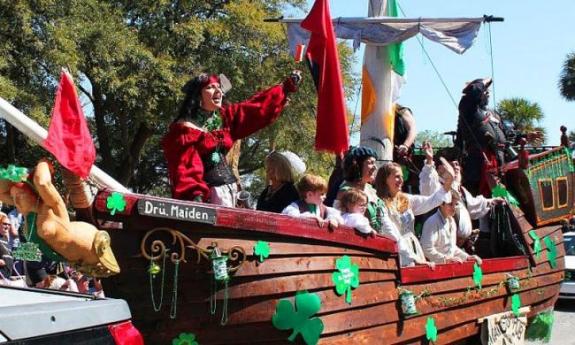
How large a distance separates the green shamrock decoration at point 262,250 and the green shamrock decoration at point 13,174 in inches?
51.2

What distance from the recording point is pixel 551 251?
878cm

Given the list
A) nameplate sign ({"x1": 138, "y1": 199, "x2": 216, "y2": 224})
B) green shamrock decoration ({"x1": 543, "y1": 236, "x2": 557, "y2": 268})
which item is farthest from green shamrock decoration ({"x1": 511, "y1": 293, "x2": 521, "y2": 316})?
nameplate sign ({"x1": 138, "y1": 199, "x2": 216, "y2": 224})

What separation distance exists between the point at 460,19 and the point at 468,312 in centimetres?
498

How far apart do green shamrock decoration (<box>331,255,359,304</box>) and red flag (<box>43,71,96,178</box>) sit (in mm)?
1616

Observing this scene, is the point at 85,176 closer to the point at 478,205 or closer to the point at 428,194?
the point at 428,194

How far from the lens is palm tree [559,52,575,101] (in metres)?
38.3

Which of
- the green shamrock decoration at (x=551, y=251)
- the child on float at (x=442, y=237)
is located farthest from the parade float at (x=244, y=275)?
the green shamrock decoration at (x=551, y=251)

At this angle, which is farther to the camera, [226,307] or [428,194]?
[428,194]

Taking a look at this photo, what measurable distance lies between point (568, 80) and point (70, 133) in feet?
123

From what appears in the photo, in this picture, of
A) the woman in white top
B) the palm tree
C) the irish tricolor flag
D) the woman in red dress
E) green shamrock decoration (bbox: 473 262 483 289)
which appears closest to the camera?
the woman in red dress

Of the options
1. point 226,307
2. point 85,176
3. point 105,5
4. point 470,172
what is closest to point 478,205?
point 470,172

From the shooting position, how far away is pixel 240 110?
5.49 metres

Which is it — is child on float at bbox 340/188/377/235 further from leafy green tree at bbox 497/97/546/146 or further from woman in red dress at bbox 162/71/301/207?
leafy green tree at bbox 497/97/546/146

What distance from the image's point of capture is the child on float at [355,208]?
5051 millimetres
